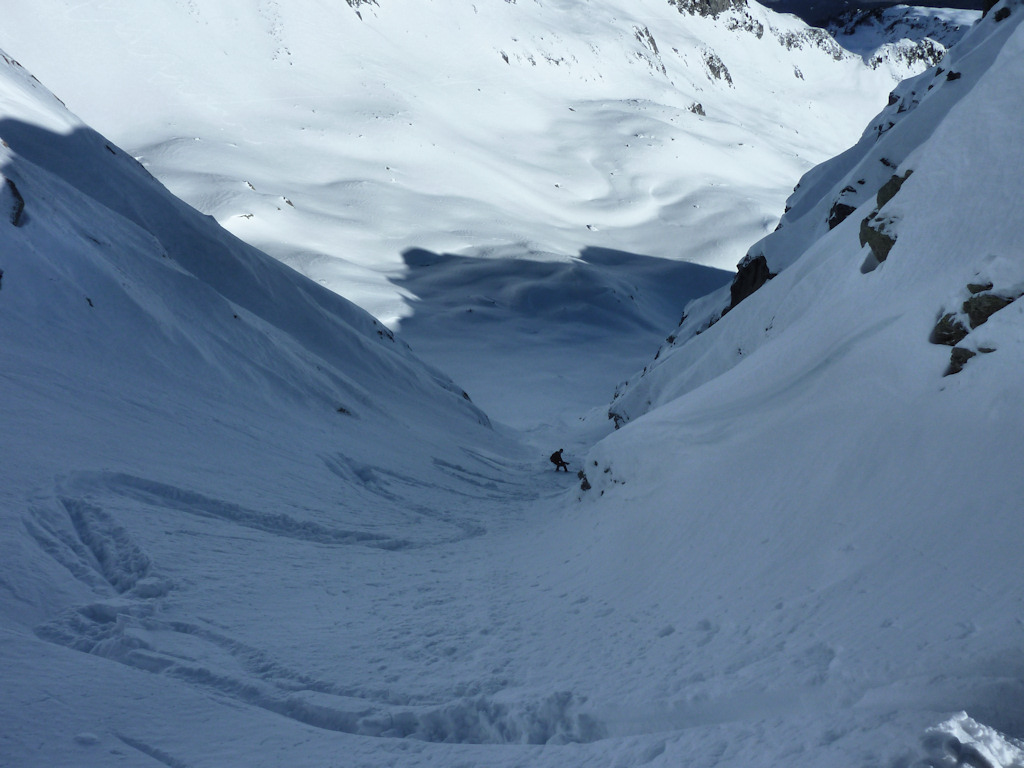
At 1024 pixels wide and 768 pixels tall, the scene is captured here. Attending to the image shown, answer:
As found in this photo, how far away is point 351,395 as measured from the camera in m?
11.0

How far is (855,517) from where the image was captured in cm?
415

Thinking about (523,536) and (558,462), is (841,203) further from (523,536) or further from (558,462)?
(523,536)

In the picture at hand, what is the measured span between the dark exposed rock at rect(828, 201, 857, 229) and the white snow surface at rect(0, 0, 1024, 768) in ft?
5.63

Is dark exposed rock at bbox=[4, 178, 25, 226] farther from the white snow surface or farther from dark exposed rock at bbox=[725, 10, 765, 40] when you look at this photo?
dark exposed rock at bbox=[725, 10, 765, 40]

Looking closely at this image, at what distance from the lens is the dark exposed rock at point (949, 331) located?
4559mm

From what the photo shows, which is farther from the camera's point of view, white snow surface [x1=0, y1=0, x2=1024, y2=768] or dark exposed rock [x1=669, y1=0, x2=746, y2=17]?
dark exposed rock [x1=669, y1=0, x2=746, y2=17]

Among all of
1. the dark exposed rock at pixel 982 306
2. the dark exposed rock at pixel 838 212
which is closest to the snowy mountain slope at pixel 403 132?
the dark exposed rock at pixel 838 212

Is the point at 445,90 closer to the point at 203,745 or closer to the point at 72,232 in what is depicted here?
the point at 72,232

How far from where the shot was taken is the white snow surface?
3.15 m

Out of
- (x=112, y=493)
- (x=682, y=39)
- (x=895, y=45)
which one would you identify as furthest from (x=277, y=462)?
(x=895, y=45)

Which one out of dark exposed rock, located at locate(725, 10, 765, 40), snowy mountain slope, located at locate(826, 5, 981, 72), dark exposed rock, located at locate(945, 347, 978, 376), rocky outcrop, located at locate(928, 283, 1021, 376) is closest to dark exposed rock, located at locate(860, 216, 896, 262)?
rocky outcrop, located at locate(928, 283, 1021, 376)

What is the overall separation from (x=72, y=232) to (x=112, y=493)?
4565mm

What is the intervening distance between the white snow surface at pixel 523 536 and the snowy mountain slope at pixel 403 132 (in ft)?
48.2

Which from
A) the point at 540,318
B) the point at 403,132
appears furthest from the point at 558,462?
the point at 403,132
